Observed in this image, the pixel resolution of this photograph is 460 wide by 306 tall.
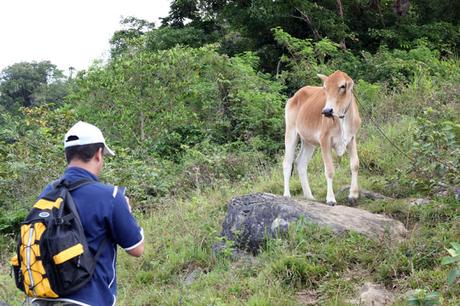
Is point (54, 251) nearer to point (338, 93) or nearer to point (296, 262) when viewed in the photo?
point (296, 262)

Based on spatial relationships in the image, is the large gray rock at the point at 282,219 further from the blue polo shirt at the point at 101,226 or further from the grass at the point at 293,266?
the blue polo shirt at the point at 101,226

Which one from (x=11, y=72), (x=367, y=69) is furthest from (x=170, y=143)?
(x=11, y=72)

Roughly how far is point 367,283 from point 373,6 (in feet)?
56.0

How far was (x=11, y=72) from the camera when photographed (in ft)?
132

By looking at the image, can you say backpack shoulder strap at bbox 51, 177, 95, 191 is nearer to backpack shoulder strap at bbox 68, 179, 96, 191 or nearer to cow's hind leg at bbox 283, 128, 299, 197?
backpack shoulder strap at bbox 68, 179, 96, 191

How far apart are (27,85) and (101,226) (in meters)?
38.7

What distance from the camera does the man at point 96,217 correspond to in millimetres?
3545

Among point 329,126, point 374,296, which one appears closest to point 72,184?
point 374,296

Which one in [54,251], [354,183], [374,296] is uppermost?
[54,251]

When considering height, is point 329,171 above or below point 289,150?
below

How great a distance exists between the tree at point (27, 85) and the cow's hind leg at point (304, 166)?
2983 cm

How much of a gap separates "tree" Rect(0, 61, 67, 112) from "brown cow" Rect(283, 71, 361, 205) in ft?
98.3

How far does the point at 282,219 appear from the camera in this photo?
623cm

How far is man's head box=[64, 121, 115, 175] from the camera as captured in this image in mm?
3672
